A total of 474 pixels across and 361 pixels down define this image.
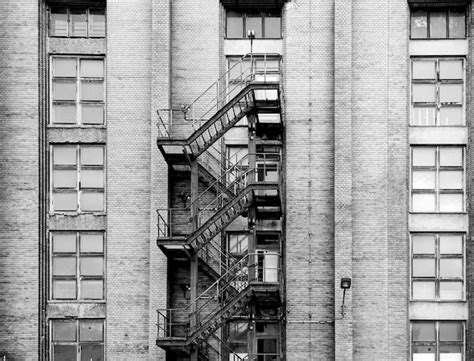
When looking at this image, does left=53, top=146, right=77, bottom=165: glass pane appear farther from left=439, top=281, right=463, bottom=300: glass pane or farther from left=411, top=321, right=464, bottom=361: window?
left=439, top=281, right=463, bottom=300: glass pane

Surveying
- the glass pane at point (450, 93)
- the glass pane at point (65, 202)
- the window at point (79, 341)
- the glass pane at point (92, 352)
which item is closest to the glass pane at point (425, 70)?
the glass pane at point (450, 93)

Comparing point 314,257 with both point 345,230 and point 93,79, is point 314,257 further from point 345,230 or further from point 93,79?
point 93,79

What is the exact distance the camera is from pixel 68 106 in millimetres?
26906

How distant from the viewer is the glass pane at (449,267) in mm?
26058

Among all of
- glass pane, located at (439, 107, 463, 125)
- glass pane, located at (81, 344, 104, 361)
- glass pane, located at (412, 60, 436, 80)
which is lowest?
glass pane, located at (81, 344, 104, 361)

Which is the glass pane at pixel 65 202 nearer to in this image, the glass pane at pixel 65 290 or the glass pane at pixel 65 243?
the glass pane at pixel 65 243

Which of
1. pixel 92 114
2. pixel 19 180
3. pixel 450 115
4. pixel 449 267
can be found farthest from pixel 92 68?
pixel 449 267

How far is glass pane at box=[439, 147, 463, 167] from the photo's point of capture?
2644 centimetres

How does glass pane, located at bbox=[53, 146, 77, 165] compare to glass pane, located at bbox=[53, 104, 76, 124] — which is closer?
glass pane, located at bbox=[53, 146, 77, 165]

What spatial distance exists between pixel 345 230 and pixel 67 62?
11422 millimetres

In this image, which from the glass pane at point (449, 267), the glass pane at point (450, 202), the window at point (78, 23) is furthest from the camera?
the window at point (78, 23)

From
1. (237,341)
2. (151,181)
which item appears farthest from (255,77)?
(237,341)

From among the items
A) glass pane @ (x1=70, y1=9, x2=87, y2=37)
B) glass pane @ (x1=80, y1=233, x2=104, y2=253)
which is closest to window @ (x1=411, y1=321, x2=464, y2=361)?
glass pane @ (x1=80, y1=233, x2=104, y2=253)

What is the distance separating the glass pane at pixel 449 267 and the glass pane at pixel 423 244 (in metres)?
0.53
